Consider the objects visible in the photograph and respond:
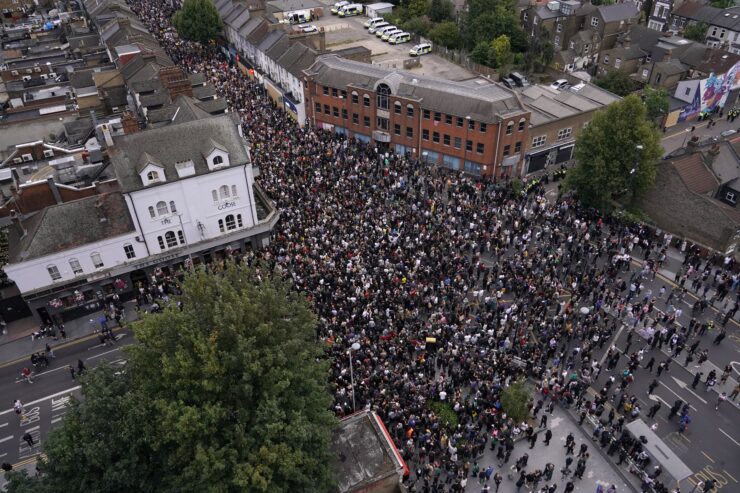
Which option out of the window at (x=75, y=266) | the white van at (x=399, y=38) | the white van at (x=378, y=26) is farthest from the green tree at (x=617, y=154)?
the white van at (x=378, y=26)

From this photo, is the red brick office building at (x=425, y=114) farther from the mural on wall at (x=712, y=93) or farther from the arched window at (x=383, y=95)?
the mural on wall at (x=712, y=93)

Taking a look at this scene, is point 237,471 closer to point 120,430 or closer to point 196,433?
point 196,433

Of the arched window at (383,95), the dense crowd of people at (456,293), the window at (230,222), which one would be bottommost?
the dense crowd of people at (456,293)

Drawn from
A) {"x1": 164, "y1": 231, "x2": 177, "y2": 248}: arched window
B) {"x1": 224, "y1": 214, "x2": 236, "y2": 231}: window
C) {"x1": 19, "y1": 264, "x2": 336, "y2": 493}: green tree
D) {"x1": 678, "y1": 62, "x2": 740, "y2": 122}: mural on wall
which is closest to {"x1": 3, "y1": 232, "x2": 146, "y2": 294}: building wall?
{"x1": 164, "y1": 231, "x2": 177, "y2": 248}: arched window

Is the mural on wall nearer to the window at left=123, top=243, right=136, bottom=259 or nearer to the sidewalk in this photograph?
the window at left=123, top=243, right=136, bottom=259

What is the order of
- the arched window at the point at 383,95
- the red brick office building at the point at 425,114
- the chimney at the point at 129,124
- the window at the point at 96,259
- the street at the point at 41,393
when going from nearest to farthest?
1. the street at the point at 41,393
2. the window at the point at 96,259
3. the chimney at the point at 129,124
4. the red brick office building at the point at 425,114
5. the arched window at the point at 383,95

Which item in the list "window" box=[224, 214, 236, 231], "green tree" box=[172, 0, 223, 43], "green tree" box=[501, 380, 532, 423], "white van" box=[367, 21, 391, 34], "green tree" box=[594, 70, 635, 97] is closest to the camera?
"green tree" box=[501, 380, 532, 423]
